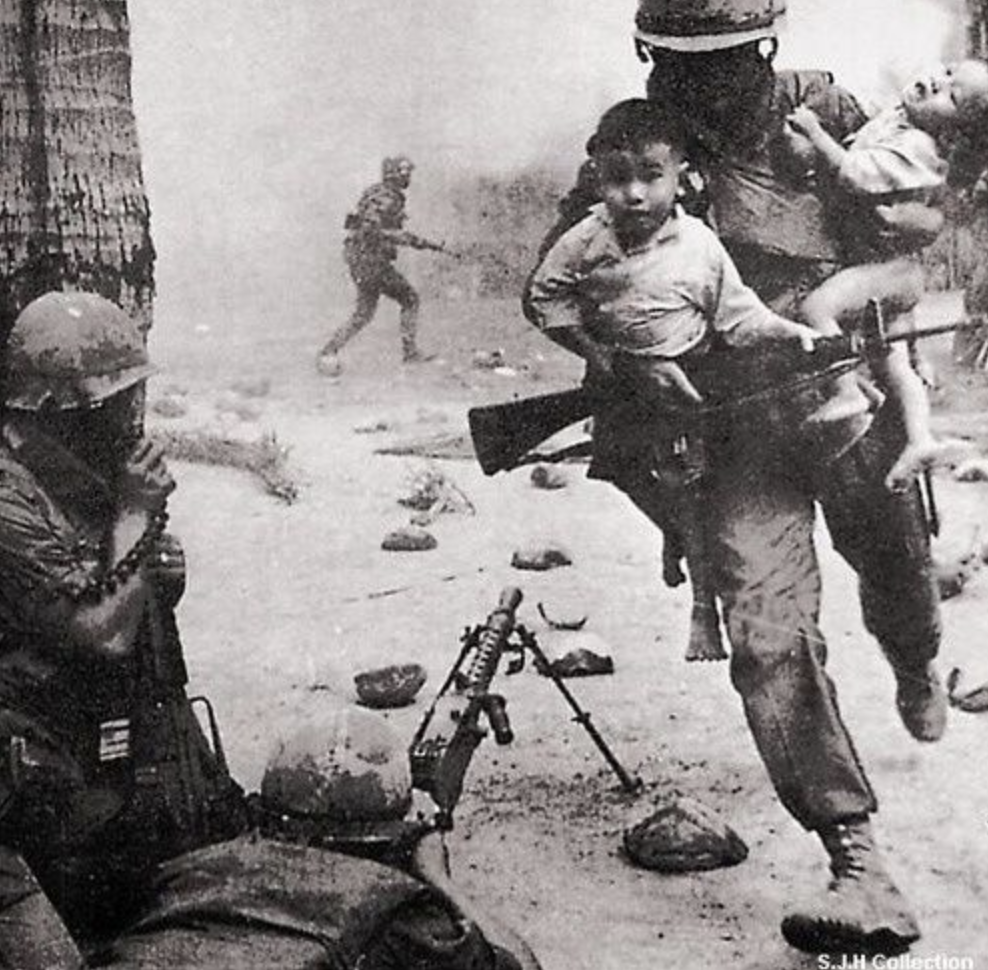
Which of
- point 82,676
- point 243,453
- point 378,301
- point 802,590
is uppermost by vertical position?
point 378,301

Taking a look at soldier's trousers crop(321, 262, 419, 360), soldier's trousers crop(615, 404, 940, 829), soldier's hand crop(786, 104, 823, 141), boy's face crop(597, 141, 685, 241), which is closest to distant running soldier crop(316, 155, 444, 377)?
soldier's trousers crop(321, 262, 419, 360)

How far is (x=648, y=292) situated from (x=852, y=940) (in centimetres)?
136

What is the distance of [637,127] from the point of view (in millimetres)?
3369

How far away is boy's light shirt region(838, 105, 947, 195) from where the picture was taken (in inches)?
132

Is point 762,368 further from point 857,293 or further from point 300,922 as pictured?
point 300,922

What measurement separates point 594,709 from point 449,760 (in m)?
0.47

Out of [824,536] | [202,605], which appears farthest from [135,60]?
[824,536]

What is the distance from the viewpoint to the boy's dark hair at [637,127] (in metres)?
3.37

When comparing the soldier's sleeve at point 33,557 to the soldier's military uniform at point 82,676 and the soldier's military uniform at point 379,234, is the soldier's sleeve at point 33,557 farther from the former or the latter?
the soldier's military uniform at point 379,234

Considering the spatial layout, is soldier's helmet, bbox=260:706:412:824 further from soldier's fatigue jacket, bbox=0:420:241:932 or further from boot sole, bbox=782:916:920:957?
boot sole, bbox=782:916:920:957

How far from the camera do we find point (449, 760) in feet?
10.7

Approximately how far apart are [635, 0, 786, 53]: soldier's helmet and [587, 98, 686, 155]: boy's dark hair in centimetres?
14

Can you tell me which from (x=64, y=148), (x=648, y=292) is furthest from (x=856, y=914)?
(x=64, y=148)

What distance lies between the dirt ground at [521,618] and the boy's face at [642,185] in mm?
323
